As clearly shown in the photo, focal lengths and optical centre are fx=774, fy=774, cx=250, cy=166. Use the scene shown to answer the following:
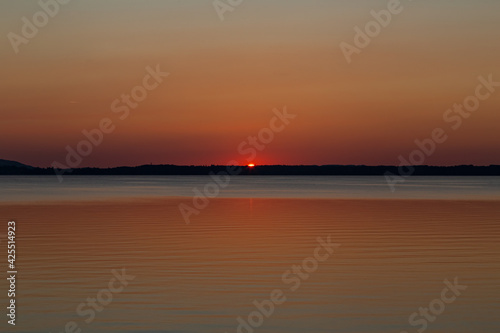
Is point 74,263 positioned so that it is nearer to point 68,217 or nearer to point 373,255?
point 373,255

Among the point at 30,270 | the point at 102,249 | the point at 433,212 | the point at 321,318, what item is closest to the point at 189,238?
the point at 102,249

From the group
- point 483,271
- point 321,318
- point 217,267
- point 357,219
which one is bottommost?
point 321,318

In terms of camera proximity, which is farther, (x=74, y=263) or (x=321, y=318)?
(x=74, y=263)

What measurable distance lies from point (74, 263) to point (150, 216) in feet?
58.0

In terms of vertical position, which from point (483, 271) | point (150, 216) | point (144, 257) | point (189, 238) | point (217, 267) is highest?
point (150, 216)

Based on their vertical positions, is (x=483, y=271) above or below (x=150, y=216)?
below

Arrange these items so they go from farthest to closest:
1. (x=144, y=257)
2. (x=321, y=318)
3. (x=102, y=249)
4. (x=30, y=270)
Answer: (x=102, y=249)
(x=144, y=257)
(x=30, y=270)
(x=321, y=318)

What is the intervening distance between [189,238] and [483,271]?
35.7ft

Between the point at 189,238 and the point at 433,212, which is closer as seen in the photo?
the point at 189,238

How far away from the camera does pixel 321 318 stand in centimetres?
1361

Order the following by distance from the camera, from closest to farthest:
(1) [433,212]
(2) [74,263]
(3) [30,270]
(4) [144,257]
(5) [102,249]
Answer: (3) [30,270] → (2) [74,263] → (4) [144,257] → (5) [102,249] → (1) [433,212]

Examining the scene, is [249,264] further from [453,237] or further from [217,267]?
[453,237]

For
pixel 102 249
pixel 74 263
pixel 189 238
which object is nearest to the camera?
pixel 74 263

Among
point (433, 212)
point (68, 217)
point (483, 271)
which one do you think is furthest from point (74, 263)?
point (433, 212)
